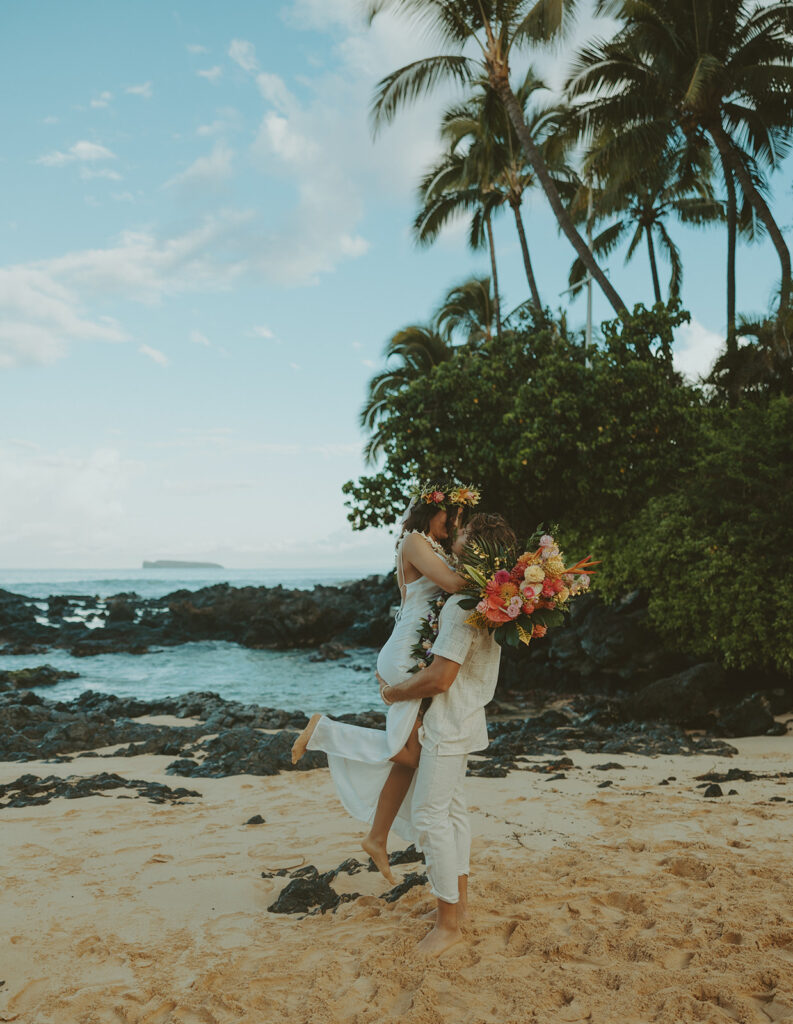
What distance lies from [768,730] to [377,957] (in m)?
6.87

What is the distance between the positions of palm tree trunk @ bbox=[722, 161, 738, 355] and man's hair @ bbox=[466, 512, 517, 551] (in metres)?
17.0

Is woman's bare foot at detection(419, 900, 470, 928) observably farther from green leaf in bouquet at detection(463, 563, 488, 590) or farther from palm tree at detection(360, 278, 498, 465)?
palm tree at detection(360, 278, 498, 465)

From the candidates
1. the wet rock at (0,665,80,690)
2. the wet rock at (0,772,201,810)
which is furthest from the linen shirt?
the wet rock at (0,665,80,690)

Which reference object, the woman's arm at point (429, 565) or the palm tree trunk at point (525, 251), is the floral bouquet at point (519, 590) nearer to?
the woman's arm at point (429, 565)

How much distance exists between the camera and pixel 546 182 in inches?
588

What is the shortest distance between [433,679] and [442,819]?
626 mm

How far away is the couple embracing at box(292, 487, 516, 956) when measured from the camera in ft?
11.1

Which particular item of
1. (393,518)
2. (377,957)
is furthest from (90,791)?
(393,518)

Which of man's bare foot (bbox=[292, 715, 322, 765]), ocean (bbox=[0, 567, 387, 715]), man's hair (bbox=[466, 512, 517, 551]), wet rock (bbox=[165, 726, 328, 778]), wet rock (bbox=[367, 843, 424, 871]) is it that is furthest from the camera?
ocean (bbox=[0, 567, 387, 715])

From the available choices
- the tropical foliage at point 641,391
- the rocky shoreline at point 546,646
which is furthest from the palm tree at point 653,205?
the rocky shoreline at point 546,646

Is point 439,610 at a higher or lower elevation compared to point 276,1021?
higher

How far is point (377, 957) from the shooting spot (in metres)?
3.31

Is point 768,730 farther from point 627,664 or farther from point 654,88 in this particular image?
point 654,88

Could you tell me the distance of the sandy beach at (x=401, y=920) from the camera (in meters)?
2.94
